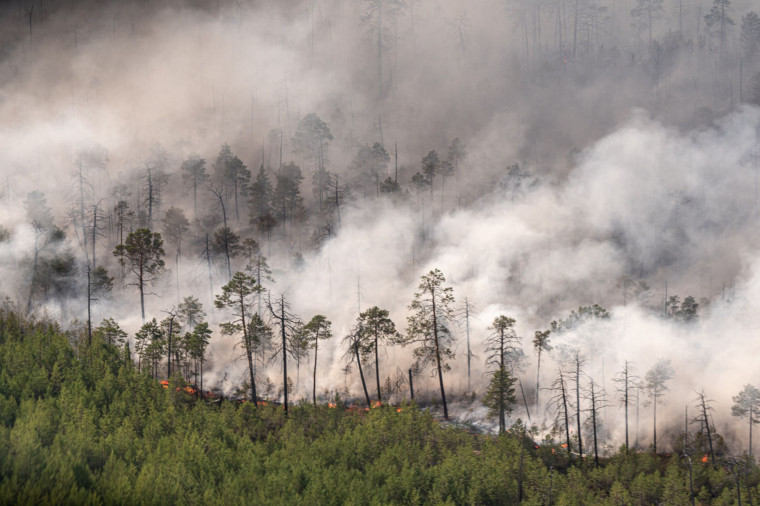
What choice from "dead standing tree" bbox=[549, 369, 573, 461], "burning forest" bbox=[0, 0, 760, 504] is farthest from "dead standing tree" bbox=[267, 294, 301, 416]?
"dead standing tree" bbox=[549, 369, 573, 461]

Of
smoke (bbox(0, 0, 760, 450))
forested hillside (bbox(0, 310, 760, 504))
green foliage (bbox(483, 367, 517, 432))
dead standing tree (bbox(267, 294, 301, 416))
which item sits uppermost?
smoke (bbox(0, 0, 760, 450))

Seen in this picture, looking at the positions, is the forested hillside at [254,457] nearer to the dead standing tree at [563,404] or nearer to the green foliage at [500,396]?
the dead standing tree at [563,404]

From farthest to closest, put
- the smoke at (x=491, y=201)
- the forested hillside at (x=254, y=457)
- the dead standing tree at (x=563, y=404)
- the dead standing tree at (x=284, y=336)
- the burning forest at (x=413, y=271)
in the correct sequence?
the smoke at (x=491, y=201) → the dead standing tree at (x=284, y=336) → the dead standing tree at (x=563, y=404) → the burning forest at (x=413, y=271) → the forested hillside at (x=254, y=457)

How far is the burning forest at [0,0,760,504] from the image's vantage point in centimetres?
4966

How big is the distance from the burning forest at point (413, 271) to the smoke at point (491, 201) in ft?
2.27

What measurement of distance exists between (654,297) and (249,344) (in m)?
76.0

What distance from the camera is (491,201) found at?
379ft

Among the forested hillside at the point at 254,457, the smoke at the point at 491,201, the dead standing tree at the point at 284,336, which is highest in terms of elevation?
the smoke at the point at 491,201

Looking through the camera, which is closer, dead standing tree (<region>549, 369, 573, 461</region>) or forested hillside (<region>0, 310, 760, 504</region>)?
forested hillside (<region>0, 310, 760, 504</region>)

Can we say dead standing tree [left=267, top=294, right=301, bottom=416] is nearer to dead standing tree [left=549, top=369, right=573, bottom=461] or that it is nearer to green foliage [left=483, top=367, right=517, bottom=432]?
green foliage [left=483, top=367, right=517, bottom=432]

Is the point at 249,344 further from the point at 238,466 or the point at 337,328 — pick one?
the point at 337,328

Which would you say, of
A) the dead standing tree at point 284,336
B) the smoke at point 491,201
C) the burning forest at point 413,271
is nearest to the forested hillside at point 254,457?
the burning forest at point 413,271

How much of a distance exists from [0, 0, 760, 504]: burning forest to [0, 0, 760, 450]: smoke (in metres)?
0.69

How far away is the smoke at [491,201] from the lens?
7725cm
